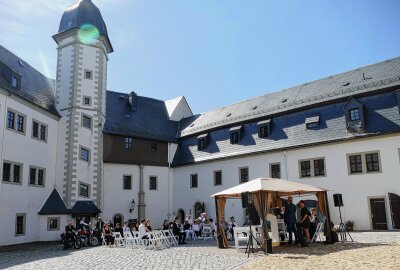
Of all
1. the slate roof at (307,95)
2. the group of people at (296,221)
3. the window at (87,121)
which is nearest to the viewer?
the group of people at (296,221)

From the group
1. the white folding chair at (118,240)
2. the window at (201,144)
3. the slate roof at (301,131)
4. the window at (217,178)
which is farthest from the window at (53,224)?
the window at (201,144)

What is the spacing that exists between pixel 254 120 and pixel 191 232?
11.2 m

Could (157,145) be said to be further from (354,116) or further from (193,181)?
(354,116)

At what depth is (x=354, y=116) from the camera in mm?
24609

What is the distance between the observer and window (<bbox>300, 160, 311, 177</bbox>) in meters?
25.8

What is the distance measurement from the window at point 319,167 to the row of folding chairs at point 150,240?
Result: 10.9m

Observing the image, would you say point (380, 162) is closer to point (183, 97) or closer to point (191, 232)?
point (191, 232)

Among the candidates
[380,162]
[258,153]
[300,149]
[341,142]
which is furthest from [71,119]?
[380,162]

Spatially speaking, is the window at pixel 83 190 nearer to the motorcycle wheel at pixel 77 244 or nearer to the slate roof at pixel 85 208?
the slate roof at pixel 85 208

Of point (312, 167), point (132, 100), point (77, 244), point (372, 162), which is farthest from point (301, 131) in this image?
point (132, 100)

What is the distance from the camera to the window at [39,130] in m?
24.5

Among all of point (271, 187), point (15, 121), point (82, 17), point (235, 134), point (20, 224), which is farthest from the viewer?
point (235, 134)

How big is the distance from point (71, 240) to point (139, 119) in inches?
683

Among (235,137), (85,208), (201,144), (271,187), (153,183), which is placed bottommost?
(85,208)
